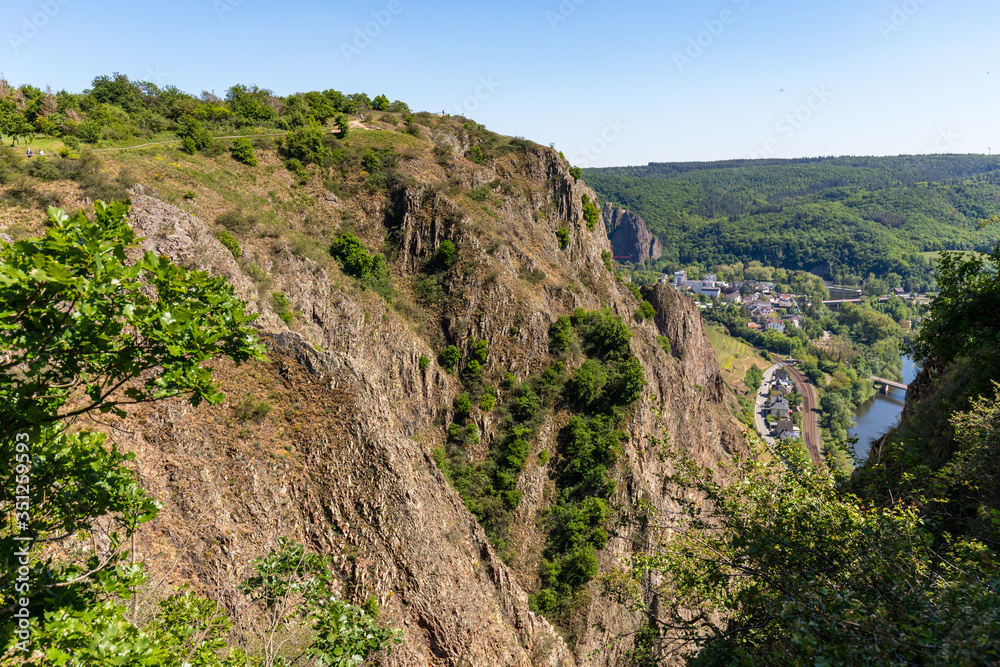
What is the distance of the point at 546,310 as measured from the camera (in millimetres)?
42719

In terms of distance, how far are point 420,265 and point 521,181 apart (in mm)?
19010

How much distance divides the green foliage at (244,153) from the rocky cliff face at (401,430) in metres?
11.0

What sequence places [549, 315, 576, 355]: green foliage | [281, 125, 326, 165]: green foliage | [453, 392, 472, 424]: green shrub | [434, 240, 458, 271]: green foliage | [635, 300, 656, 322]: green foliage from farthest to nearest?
[635, 300, 656, 322]: green foliage → [281, 125, 326, 165]: green foliage → [434, 240, 458, 271]: green foliage → [549, 315, 576, 355]: green foliage → [453, 392, 472, 424]: green shrub

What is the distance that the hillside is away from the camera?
18609 millimetres

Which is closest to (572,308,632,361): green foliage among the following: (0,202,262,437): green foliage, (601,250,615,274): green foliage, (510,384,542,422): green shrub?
(510,384,542,422): green shrub

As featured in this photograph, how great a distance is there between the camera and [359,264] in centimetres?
3938

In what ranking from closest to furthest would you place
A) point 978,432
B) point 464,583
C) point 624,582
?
point 978,432 < point 624,582 < point 464,583

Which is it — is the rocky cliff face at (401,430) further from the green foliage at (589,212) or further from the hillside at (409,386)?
the green foliage at (589,212)

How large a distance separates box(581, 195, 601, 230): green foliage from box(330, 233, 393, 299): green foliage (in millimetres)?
A: 29210

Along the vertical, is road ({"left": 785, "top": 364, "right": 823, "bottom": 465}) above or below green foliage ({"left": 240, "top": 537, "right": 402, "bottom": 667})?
below

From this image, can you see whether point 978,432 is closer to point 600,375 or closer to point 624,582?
point 624,582

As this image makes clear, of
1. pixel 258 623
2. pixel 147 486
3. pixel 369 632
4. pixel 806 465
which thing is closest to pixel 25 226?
pixel 147 486

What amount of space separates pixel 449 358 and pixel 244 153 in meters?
26.8

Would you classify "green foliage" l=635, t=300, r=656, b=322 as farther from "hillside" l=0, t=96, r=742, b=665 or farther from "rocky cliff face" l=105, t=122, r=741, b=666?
"rocky cliff face" l=105, t=122, r=741, b=666
